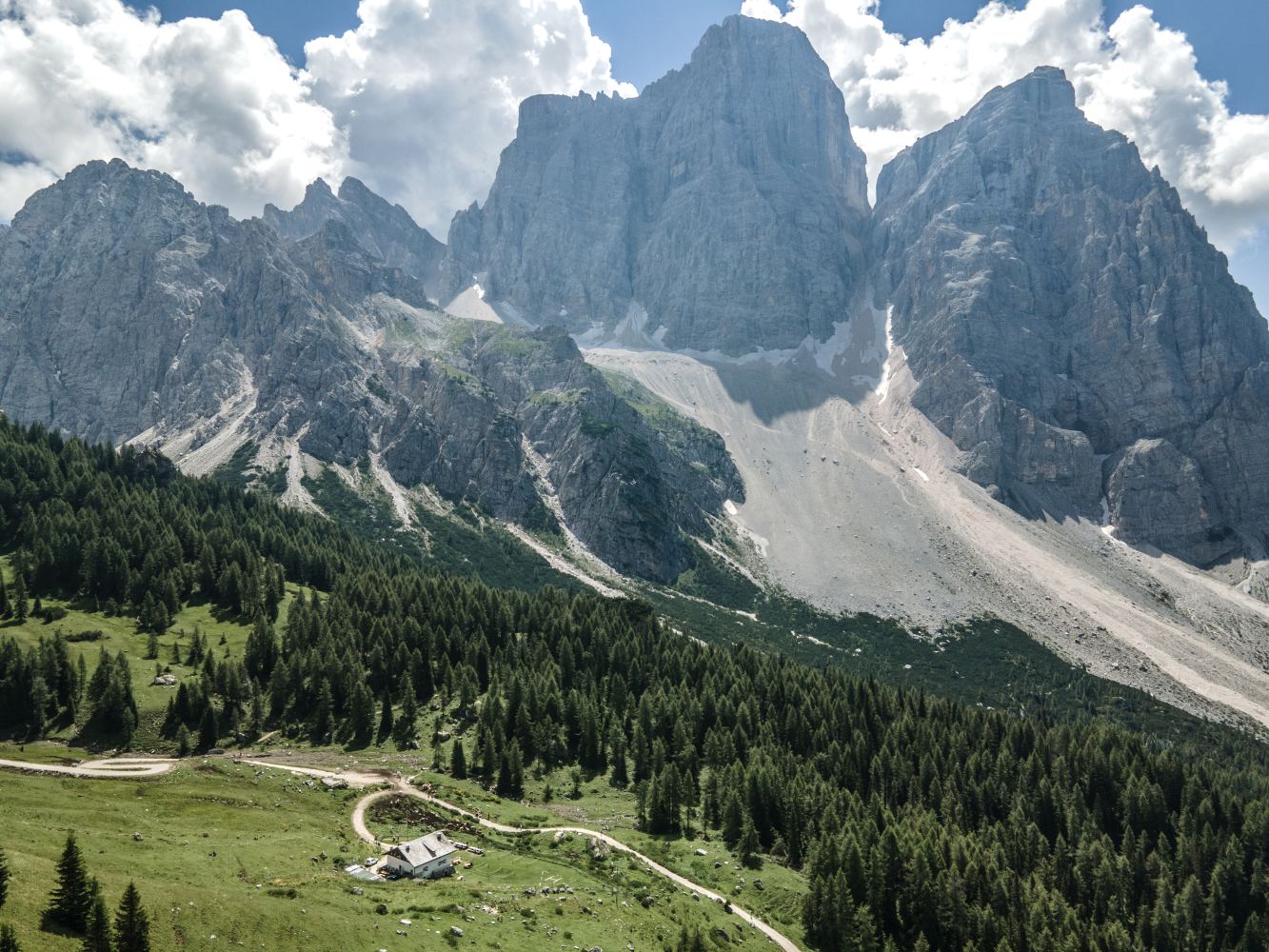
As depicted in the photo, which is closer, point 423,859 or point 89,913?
point 89,913

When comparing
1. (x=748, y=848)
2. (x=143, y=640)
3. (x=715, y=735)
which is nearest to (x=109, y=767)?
(x=143, y=640)

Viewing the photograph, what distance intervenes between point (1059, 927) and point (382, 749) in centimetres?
7736

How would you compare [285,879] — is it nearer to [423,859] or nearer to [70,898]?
[423,859]

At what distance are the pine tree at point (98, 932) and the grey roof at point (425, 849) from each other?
26.2 metres

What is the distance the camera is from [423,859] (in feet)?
201

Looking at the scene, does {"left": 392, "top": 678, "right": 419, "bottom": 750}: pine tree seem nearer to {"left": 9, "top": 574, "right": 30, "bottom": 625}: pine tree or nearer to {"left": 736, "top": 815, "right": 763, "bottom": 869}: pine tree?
{"left": 736, "top": 815, "right": 763, "bottom": 869}: pine tree

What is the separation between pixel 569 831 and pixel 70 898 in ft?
156

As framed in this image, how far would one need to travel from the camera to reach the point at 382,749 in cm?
10206

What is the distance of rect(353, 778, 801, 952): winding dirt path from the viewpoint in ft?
227

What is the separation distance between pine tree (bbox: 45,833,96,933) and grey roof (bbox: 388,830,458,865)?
2557cm

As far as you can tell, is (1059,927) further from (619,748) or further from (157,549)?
(157,549)

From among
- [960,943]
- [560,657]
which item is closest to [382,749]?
[560,657]

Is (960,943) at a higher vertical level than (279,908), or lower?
lower

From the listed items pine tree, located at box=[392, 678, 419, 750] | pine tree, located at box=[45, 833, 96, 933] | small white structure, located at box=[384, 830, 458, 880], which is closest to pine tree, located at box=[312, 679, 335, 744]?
pine tree, located at box=[392, 678, 419, 750]
